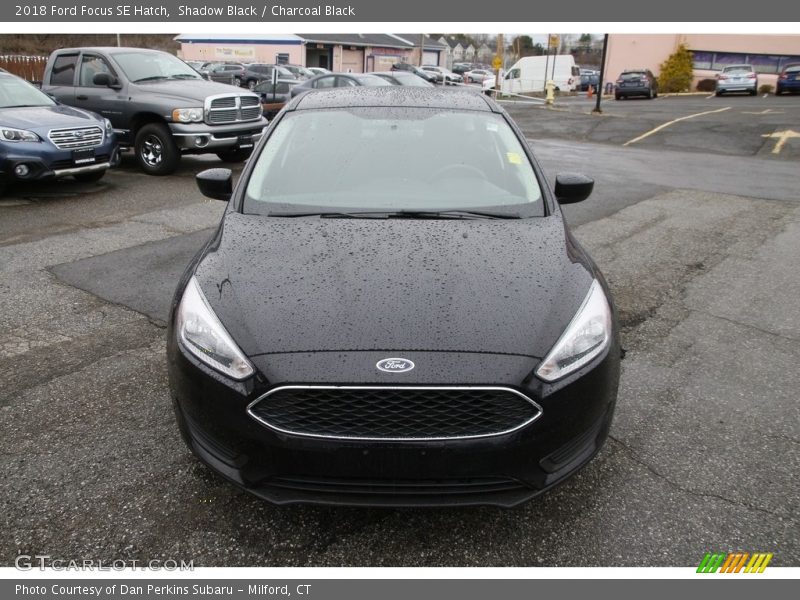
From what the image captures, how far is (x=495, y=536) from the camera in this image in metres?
2.56

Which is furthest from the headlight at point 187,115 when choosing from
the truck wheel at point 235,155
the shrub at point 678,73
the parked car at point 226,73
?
the shrub at point 678,73

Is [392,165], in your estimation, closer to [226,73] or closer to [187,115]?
[187,115]

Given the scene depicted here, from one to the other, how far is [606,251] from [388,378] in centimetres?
506

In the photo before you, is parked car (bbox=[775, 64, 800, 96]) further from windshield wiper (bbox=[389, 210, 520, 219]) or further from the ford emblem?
the ford emblem

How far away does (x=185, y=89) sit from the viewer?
35.2ft

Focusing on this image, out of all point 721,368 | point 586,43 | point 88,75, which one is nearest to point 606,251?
point 721,368

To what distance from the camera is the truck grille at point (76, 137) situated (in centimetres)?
841

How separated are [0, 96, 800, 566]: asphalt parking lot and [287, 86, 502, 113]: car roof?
1.85 meters

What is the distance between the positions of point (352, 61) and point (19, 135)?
174ft

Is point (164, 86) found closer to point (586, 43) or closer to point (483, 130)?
point (483, 130)

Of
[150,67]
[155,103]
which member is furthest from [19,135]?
[150,67]

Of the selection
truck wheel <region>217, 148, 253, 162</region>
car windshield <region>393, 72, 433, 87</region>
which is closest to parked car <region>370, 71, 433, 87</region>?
car windshield <region>393, 72, 433, 87</region>

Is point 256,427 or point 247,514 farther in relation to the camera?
point 247,514

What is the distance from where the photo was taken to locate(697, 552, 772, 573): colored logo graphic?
2.44 metres
